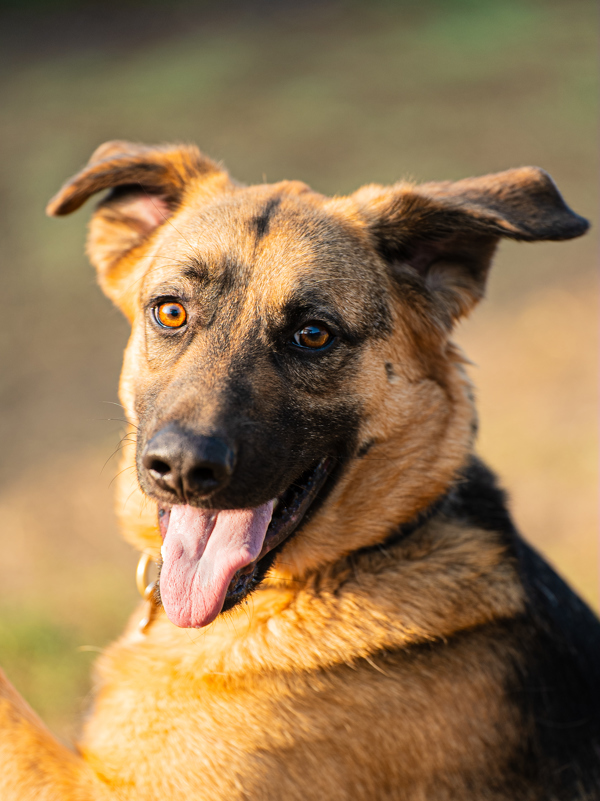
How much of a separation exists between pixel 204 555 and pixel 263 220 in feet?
4.35

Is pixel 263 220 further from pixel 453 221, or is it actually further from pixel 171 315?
pixel 453 221

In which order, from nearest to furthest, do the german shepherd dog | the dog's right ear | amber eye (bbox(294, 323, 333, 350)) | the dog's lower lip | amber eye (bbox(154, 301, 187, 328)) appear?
the german shepherd dog
the dog's lower lip
amber eye (bbox(294, 323, 333, 350))
amber eye (bbox(154, 301, 187, 328))
the dog's right ear

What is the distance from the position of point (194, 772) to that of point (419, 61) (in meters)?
14.1

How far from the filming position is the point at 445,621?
271cm

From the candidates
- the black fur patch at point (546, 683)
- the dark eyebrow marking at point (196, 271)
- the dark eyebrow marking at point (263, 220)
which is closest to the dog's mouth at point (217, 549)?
the black fur patch at point (546, 683)

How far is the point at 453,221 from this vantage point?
2.85m

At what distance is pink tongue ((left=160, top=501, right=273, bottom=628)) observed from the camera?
2541 mm

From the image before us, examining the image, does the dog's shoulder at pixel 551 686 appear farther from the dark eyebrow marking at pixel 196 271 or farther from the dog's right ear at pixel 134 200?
the dog's right ear at pixel 134 200

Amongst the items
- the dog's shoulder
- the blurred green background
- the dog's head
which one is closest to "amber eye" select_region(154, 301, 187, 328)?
the dog's head

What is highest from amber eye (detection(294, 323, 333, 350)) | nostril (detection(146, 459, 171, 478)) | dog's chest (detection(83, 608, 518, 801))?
amber eye (detection(294, 323, 333, 350))

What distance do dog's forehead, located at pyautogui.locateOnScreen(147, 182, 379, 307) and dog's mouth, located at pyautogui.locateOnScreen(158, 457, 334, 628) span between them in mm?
746

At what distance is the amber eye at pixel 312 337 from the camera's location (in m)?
2.77

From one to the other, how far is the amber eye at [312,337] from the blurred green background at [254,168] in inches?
74.3

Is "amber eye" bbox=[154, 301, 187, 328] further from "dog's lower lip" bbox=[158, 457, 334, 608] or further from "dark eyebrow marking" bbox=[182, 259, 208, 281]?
"dog's lower lip" bbox=[158, 457, 334, 608]
